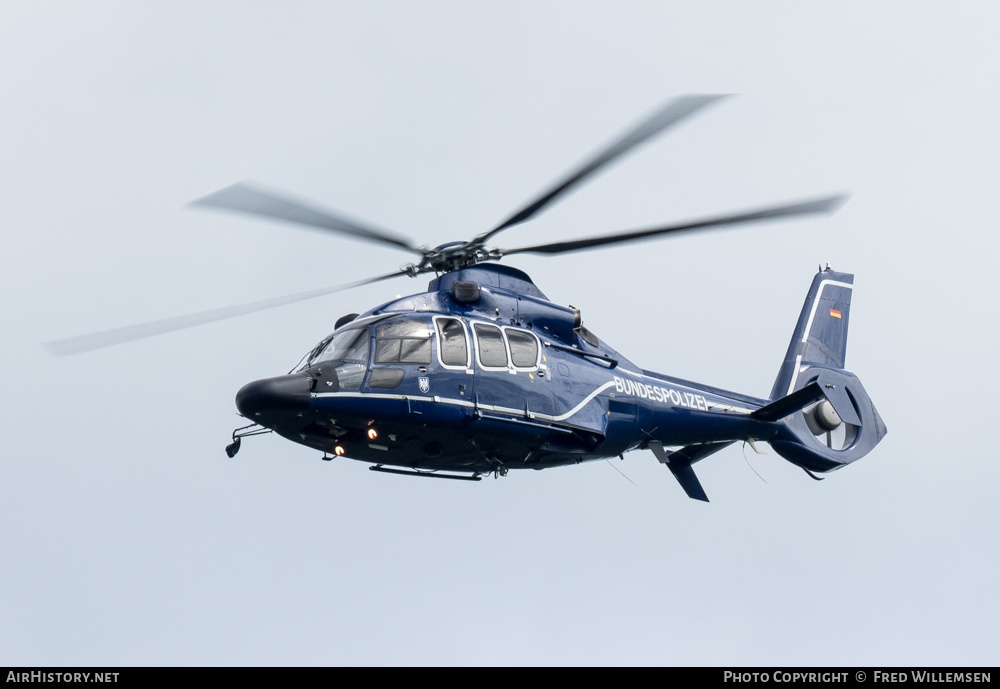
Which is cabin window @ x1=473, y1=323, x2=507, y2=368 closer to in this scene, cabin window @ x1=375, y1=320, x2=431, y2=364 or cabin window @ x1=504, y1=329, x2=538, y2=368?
cabin window @ x1=504, y1=329, x2=538, y2=368

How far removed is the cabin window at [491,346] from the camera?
1969cm

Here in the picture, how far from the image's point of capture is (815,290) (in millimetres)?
26906

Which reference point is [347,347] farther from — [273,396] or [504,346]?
[504,346]

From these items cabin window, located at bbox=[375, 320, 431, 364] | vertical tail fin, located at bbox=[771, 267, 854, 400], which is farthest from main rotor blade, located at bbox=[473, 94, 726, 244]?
vertical tail fin, located at bbox=[771, 267, 854, 400]

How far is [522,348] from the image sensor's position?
20.2 m

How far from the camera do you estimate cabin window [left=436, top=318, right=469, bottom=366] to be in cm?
1934

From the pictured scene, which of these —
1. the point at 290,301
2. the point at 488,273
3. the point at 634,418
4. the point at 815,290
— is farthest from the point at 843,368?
the point at 290,301

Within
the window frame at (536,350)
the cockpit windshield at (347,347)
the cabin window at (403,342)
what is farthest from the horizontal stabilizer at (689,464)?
the cockpit windshield at (347,347)

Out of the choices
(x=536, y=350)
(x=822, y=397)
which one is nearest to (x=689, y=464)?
(x=822, y=397)

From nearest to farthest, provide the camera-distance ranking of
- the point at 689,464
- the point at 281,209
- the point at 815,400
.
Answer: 1. the point at 281,209
2. the point at 815,400
3. the point at 689,464

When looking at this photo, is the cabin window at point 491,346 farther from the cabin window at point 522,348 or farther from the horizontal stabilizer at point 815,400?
the horizontal stabilizer at point 815,400

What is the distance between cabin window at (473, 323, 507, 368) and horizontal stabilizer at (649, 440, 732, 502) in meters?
4.67

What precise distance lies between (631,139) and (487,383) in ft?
14.1
